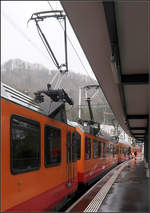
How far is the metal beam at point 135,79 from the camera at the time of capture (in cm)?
868

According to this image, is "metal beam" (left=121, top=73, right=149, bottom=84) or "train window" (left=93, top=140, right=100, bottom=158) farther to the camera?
"train window" (left=93, top=140, right=100, bottom=158)

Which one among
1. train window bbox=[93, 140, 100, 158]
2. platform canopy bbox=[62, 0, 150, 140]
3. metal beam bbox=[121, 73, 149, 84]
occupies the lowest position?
train window bbox=[93, 140, 100, 158]

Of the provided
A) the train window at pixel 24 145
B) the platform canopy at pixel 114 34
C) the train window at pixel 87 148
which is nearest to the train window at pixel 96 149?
the train window at pixel 87 148

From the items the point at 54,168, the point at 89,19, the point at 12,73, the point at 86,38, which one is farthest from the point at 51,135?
the point at 12,73

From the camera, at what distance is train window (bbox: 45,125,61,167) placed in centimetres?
601

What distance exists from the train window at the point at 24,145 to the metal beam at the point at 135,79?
13.3 ft

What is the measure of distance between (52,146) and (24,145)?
1579 mm

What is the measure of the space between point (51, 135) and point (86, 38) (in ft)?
6.90

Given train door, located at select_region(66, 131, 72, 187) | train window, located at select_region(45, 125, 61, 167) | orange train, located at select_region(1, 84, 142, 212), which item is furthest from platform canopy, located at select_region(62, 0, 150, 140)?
train door, located at select_region(66, 131, 72, 187)

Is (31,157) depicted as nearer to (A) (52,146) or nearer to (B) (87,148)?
(A) (52,146)

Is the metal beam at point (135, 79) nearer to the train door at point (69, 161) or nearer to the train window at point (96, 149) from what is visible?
the train door at point (69, 161)

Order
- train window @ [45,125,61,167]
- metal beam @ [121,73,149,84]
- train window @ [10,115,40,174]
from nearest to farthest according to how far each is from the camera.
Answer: train window @ [10,115,40,174]
train window @ [45,125,61,167]
metal beam @ [121,73,149,84]

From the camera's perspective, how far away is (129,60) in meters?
7.52

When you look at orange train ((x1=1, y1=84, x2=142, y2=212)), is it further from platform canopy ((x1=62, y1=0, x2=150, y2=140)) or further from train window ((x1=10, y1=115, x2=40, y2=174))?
platform canopy ((x1=62, y1=0, x2=150, y2=140))
